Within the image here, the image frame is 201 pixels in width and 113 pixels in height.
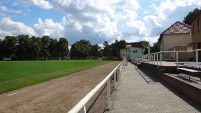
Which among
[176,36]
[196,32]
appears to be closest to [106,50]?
[176,36]

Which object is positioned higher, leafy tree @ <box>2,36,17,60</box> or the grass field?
leafy tree @ <box>2,36,17,60</box>

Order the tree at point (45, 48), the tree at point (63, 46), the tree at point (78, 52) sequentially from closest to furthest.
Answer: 1. the tree at point (45, 48)
2. the tree at point (63, 46)
3. the tree at point (78, 52)

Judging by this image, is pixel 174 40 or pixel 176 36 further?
pixel 174 40

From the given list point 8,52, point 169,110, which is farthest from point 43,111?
point 8,52

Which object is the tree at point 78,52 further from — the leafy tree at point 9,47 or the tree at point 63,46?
the leafy tree at point 9,47

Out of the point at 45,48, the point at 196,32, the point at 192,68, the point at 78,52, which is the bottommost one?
the point at 192,68

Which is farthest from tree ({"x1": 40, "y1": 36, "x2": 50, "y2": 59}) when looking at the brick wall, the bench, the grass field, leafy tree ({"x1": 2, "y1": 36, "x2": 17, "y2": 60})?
the brick wall

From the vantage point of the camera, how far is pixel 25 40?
A: 414 ft

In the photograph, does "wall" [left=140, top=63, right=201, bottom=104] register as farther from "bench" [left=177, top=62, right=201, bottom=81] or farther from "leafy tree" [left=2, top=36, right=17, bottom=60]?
"leafy tree" [left=2, top=36, right=17, bottom=60]

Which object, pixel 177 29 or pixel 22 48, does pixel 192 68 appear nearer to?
pixel 177 29

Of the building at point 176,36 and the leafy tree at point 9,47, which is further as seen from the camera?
the leafy tree at point 9,47

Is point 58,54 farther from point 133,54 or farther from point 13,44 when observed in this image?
point 133,54

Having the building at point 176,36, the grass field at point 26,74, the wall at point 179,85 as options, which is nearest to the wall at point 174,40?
the building at point 176,36

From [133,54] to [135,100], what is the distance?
111 m
